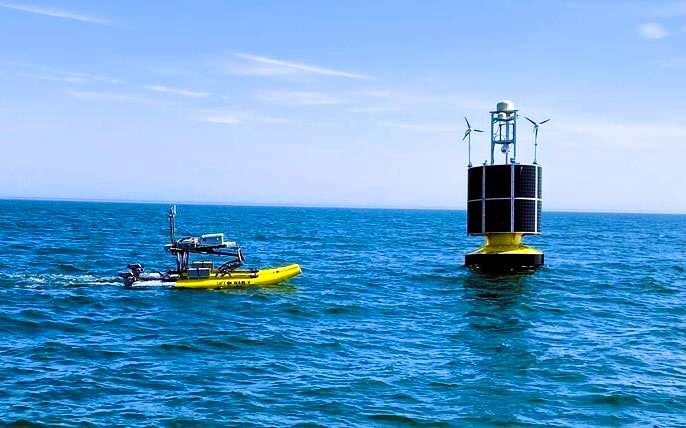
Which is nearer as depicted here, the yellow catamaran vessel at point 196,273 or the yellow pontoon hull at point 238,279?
the yellow catamaran vessel at point 196,273

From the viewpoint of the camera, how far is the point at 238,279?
42094 mm

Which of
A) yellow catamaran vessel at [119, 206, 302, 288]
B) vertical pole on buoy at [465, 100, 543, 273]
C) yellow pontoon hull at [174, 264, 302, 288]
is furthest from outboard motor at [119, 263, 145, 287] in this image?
vertical pole on buoy at [465, 100, 543, 273]

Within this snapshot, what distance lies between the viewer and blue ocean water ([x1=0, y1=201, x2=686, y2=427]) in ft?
65.2

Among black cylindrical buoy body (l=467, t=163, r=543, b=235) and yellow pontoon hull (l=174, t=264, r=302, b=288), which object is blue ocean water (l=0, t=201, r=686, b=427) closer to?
yellow pontoon hull (l=174, t=264, r=302, b=288)

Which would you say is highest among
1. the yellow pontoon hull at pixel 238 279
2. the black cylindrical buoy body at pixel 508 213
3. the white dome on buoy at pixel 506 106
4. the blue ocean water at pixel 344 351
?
the white dome on buoy at pixel 506 106

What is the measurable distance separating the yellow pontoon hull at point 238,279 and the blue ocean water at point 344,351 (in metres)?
0.88

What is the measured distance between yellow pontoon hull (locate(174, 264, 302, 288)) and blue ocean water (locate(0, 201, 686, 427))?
877 mm

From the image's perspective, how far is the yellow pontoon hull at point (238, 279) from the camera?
135ft

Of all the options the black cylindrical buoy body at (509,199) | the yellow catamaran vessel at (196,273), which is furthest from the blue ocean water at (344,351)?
the black cylindrical buoy body at (509,199)

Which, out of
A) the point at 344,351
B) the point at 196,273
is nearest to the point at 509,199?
the point at 196,273

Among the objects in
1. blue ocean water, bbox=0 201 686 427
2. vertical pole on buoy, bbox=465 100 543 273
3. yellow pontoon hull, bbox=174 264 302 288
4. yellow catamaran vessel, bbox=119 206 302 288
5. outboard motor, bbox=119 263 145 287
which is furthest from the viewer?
vertical pole on buoy, bbox=465 100 543 273

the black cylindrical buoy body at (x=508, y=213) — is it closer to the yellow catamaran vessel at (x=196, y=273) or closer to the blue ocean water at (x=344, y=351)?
the blue ocean water at (x=344, y=351)

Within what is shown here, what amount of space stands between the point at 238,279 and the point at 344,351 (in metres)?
16.2

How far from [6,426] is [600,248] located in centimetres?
8167
